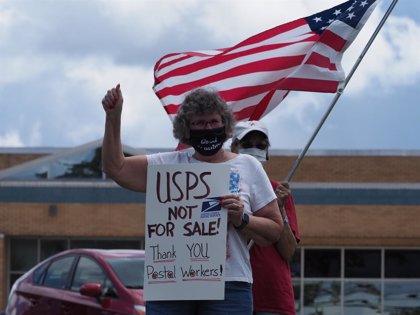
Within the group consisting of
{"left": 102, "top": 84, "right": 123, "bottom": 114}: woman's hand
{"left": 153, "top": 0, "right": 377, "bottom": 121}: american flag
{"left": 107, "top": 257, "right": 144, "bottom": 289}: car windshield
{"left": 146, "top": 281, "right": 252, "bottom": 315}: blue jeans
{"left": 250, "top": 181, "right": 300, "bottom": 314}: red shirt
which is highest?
{"left": 153, "top": 0, "right": 377, "bottom": 121}: american flag

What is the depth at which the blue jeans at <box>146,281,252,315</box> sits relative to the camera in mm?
4996

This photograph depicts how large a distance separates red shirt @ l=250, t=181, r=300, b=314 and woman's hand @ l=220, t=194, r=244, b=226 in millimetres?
1049

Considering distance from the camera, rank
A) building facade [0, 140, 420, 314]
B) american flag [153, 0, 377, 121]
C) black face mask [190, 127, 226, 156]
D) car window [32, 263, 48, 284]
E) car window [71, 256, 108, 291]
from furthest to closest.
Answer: building facade [0, 140, 420, 314] → car window [32, 263, 48, 284] → car window [71, 256, 108, 291] → american flag [153, 0, 377, 121] → black face mask [190, 127, 226, 156]

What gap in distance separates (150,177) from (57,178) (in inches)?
1063

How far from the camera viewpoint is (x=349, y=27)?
7.48 m

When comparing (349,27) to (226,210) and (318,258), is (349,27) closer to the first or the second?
(226,210)

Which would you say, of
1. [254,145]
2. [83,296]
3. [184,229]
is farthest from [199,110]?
[83,296]

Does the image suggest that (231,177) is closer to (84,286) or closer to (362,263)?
(84,286)

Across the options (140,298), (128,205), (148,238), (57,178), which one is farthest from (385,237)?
(148,238)

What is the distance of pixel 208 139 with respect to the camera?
5.14 metres

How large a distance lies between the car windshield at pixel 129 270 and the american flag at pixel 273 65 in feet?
11.5

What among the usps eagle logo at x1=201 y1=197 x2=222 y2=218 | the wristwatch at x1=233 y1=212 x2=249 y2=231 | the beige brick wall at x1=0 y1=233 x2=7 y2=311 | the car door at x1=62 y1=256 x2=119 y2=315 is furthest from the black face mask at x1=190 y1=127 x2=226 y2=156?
the beige brick wall at x1=0 y1=233 x2=7 y2=311

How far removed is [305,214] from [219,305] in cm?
2663

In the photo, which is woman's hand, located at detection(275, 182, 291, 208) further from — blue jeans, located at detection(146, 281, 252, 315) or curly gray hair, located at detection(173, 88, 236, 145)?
blue jeans, located at detection(146, 281, 252, 315)
